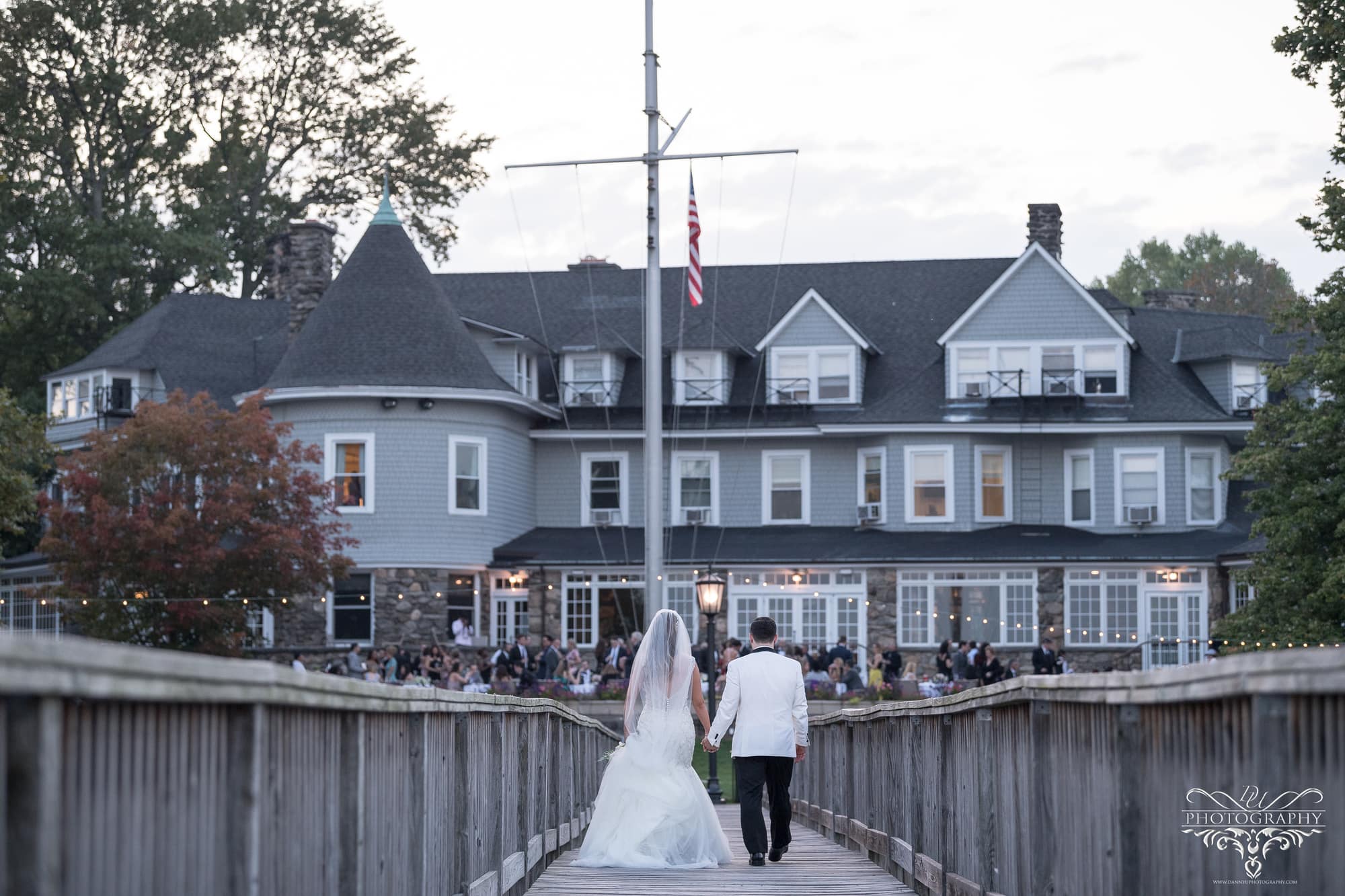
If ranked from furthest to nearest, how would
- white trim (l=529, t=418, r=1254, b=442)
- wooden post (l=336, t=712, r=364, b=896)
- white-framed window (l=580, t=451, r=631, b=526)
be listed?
white-framed window (l=580, t=451, r=631, b=526) < white trim (l=529, t=418, r=1254, b=442) < wooden post (l=336, t=712, r=364, b=896)

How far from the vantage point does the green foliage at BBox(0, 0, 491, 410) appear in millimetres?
53500

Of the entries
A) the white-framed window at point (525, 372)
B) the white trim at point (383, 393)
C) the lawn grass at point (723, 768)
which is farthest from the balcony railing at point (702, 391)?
the lawn grass at point (723, 768)

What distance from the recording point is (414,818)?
7309 millimetres

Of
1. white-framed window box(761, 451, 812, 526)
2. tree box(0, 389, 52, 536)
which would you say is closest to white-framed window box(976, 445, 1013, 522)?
white-framed window box(761, 451, 812, 526)

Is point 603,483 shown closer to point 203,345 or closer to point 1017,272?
point 1017,272

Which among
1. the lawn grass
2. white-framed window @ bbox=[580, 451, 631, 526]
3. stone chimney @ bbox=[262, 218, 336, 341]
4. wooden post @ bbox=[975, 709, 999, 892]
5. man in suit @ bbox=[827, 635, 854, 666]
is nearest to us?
wooden post @ bbox=[975, 709, 999, 892]

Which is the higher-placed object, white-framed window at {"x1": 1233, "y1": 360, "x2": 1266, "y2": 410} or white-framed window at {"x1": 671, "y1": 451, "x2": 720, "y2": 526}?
white-framed window at {"x1": 1233, "y1": 360, "x2": 1266, "y2": 410}

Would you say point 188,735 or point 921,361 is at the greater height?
point 921,361

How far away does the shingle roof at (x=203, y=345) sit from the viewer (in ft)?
154

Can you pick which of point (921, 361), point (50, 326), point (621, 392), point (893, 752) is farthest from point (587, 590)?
point (893, 752)

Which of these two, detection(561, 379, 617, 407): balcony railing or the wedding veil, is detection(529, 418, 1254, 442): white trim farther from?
the wedding veil

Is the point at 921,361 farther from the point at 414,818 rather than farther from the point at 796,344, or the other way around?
the point at 414,818

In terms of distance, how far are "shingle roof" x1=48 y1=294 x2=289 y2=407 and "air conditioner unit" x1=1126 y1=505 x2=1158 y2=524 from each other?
21650mm

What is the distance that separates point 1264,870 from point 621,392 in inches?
1651
